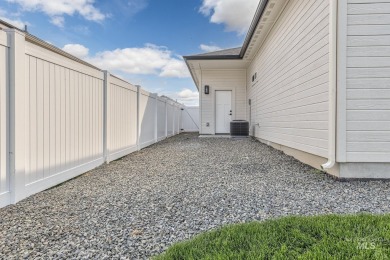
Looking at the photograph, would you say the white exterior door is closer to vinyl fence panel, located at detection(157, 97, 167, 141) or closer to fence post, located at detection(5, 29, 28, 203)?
vinyl fence panel, located at detection(157, 97, 167, 141)

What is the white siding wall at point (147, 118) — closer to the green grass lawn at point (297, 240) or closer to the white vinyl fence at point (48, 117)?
the white vinyl fence at point (48, 117)

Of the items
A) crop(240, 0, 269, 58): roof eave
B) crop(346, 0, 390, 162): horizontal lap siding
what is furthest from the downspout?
crop(240, 0, 269, 58): roof eave

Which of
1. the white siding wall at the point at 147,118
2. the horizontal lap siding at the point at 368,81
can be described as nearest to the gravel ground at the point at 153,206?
the horizontal lap siding at the point at 368,81

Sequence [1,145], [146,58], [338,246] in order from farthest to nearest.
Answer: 1. [146,58]
2. [1,145]
3. [338,246]

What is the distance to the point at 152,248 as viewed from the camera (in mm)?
1853

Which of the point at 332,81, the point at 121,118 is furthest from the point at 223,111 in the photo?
the point at 332,81

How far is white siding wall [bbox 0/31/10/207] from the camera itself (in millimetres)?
2496

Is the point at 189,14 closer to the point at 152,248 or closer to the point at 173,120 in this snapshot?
the point at 173,120

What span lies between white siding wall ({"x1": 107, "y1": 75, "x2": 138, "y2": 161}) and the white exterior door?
5.56 metres

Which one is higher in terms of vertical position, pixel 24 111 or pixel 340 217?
pixel 24 111

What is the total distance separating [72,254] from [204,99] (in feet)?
34.3

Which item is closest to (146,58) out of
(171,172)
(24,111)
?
(171,172)

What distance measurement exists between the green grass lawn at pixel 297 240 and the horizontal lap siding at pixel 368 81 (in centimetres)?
166

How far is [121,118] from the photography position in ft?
19.8
